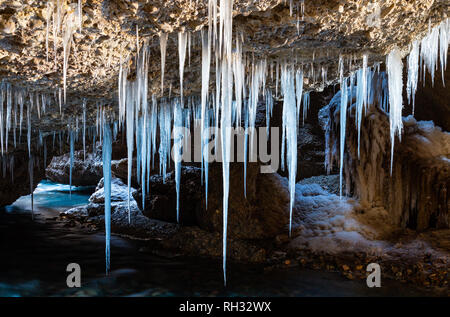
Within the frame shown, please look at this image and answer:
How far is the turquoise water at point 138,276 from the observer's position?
5.09 meters

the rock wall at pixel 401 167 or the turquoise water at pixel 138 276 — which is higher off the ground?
the rock wall at pixel 401 167

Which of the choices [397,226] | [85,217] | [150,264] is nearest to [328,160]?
[397,226]

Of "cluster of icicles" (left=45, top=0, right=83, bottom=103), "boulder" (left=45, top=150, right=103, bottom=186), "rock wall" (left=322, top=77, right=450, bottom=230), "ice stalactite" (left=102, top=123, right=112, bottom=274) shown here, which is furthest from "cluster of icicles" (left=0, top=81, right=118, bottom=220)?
"boulder" (left=45, top=150, right=103, bottom=186)

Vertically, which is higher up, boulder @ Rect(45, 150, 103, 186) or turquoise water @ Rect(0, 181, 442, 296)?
boulder @ Rect(45, 150, 103, 186)

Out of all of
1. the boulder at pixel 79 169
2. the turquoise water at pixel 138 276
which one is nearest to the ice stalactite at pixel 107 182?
the turquoise water at pixel 138 276

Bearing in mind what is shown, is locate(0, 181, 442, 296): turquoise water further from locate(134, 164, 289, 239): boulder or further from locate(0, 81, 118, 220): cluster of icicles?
locate(0, 81, 118, 220): cluster of icicles

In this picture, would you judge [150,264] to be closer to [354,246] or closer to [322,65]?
[354,246]

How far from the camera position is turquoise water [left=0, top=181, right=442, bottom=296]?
16.7ft

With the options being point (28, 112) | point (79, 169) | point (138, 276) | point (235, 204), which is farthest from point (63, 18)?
point (79, 169)

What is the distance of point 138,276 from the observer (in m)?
5.71

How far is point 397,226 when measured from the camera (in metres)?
7.39

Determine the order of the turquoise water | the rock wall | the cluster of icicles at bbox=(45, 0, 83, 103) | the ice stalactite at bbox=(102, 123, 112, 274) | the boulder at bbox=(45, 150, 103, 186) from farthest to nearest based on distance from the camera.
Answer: the boulder at bbox=(45, 150, 103, 186) → the rock wall → the turquoise water → the ice stalactite at bbox=(102, 123, 112, 274) → the cluster of icicles at bbox=(45, 0, 83, 103)

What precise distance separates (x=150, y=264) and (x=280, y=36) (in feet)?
16.4

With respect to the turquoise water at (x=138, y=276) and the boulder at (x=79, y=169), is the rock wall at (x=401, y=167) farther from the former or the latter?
the boulder at (x=79, y=169)
